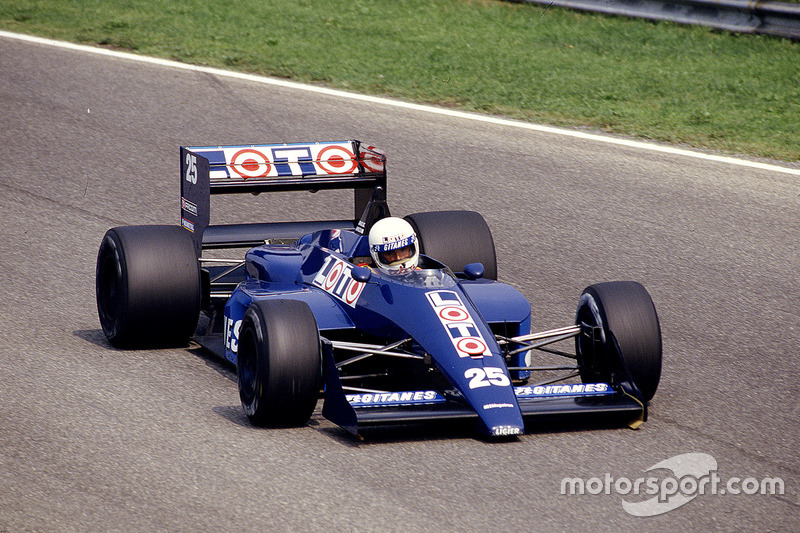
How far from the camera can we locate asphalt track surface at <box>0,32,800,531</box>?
5.34 meters

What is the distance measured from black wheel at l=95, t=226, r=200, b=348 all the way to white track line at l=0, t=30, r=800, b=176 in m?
5.96

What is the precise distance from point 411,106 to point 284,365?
761 centimetres

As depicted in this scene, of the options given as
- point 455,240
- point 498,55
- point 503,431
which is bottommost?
point 503,431

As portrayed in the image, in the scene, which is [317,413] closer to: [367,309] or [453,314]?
[367,309]

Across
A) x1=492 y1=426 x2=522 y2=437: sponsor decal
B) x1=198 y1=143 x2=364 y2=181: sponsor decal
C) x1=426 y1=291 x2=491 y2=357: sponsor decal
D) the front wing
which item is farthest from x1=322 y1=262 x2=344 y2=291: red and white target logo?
x1=492 y1=426 x2=522 y2=437: sponsor decal

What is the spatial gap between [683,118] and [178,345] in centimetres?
723

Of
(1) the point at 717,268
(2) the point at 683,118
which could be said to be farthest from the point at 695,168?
(1) the point at 717,268

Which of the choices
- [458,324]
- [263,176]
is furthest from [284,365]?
[263,176]

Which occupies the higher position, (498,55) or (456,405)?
(498,55)

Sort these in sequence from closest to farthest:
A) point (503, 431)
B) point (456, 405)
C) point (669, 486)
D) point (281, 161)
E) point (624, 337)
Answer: point (669, 486) < point (503, 431) < point (456, 405) < point (624, 337) < point (281, 161)

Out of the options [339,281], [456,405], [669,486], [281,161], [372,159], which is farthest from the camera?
[372,159]

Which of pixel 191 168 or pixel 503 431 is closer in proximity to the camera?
pixel 503 431

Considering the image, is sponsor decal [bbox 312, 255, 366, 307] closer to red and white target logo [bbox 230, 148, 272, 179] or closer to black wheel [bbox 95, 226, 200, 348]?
black wheel [bbox 95, 226, 200, 348]

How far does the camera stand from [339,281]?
6.97m
